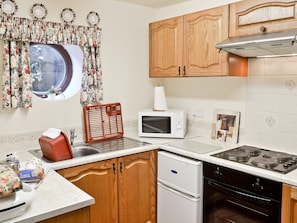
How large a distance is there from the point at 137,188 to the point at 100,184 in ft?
1.28

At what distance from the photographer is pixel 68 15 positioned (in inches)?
100

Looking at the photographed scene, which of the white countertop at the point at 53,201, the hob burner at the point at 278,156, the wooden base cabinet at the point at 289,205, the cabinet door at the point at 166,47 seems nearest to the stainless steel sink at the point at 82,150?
the white countertop at the point at 53,201

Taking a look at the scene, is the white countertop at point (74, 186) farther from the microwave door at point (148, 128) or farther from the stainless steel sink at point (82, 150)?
the stainless steel sink at point (82, 150)

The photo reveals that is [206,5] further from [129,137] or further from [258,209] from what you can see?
[258,209]

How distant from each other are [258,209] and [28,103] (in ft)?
6.19

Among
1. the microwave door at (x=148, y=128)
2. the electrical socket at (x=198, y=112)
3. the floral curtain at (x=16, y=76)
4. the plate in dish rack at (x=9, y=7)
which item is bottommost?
the microwave door at (x=148, y=128)

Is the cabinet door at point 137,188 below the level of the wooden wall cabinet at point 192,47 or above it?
below

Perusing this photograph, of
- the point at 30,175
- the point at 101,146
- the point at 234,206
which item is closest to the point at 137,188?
the point at 101,146

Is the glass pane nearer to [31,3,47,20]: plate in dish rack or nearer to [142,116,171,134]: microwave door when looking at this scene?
[31,3,47,20]: plate in dish rack

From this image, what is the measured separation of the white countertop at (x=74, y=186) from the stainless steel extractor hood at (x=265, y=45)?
0.80 meters

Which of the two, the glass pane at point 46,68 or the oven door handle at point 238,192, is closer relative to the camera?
the oven door handle at point 238,192

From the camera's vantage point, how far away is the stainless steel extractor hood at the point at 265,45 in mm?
1756

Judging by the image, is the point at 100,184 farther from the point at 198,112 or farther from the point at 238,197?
the point at 198,112

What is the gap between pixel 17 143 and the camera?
239 cm
